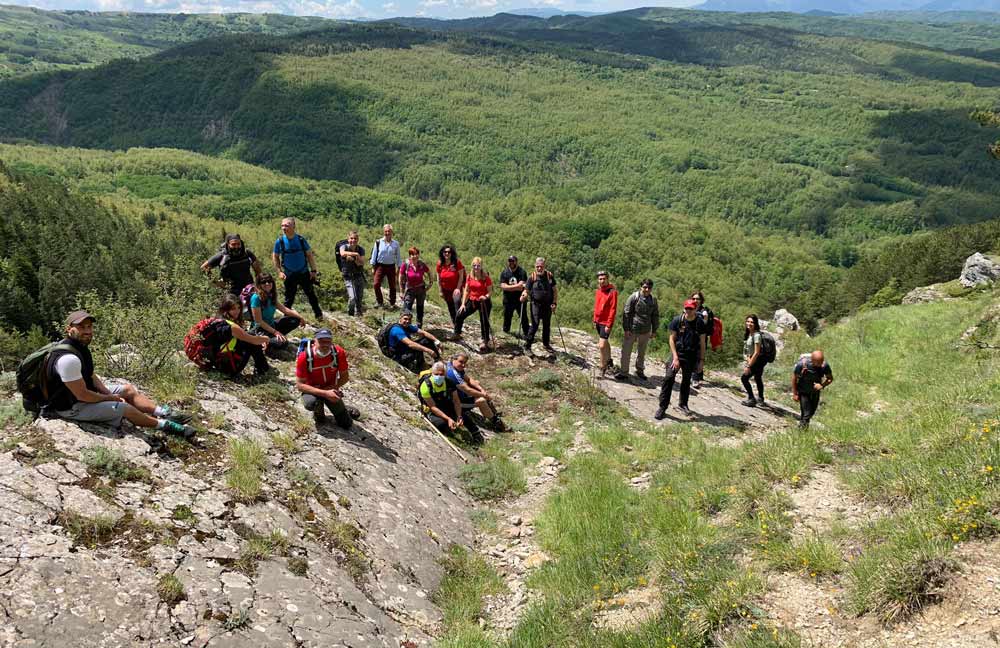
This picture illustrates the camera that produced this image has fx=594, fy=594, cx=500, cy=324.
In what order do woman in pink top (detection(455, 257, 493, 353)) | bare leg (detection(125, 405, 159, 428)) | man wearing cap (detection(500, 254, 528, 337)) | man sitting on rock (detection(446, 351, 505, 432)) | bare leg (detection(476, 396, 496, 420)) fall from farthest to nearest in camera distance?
man wearing cap (detection(500, 254, 528, 337)), woman in pink top (detection(455, 257, 493, 353)), bare leg (detection(476, 396, 496, 420)), man sitting on rock (detection(446, 351, 505, 432)), bare leg (detection(125, 405, 159, 428))

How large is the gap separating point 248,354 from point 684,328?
790cm

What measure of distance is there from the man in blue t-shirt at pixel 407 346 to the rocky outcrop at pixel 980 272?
2660 cm

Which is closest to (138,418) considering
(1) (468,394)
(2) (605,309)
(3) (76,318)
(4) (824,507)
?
(3) (76,318)

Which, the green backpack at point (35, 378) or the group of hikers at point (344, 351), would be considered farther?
the group of hikers at point (344, 351)

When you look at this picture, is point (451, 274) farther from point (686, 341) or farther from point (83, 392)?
point (83, 392)

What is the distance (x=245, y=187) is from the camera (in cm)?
13150

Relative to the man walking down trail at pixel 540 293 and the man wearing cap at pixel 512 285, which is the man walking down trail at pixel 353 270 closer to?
the man wearing cap at pixel 512 285

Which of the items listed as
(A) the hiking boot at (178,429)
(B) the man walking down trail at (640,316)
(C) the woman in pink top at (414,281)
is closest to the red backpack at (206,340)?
(A) the hiking boot at (178,429)

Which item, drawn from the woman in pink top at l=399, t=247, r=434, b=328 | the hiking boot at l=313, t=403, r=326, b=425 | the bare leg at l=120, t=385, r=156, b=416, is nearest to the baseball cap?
the bare leg at l=120, t=385, r=156, b=416

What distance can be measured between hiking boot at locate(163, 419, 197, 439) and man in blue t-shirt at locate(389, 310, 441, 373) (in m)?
5.52

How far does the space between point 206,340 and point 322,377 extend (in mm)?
1823

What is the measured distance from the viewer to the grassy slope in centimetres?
490

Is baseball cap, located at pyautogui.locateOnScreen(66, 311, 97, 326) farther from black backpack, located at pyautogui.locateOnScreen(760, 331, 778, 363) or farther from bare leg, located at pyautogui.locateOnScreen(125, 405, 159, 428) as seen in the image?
black backpack, located at pyautogui.locateOnScreen(760, 331, 778, 363)

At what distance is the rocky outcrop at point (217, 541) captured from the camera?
4.45 meters
